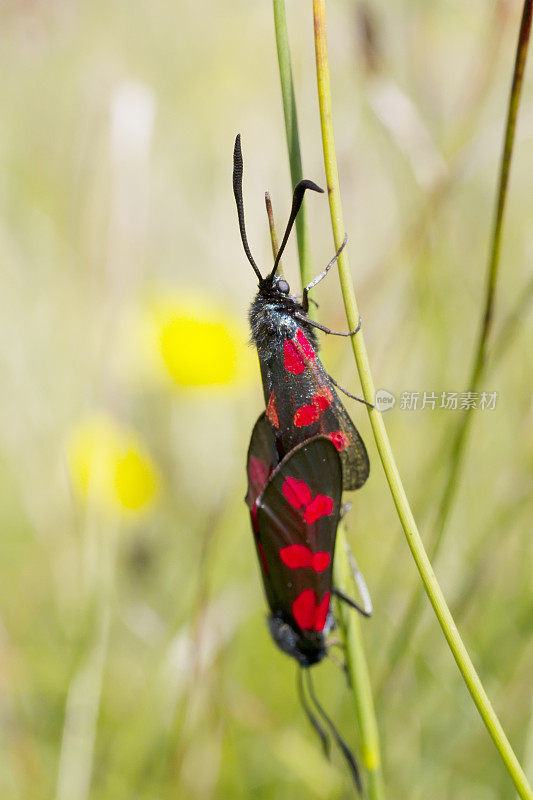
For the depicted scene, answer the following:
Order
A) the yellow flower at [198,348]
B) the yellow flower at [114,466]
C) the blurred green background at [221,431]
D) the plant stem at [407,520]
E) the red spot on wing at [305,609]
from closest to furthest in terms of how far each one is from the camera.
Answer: the plant stem at [407,520]
the red spot on wing at [305,609]
the blurred green background at [221,431]
the yellow flower at [114,466]
the yellow flower at [198,348]

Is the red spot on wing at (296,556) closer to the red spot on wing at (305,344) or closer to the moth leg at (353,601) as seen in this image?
the moth leg at (353,601)

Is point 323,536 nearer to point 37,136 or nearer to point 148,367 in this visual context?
point 148,367

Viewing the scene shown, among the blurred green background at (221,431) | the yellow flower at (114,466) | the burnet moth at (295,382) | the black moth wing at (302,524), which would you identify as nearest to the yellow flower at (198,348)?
A: the blurred green background at (221,431)

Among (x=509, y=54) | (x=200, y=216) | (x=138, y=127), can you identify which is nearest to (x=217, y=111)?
(x=200, y=216)

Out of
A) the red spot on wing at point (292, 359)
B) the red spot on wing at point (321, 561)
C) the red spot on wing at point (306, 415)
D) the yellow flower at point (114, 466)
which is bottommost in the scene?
the yellow flower at point (114, 466)

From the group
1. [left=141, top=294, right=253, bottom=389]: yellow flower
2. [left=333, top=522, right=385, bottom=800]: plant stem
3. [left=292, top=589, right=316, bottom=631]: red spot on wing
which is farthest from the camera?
[left=141, top=294, right=253, bottom=389]: yellow flower

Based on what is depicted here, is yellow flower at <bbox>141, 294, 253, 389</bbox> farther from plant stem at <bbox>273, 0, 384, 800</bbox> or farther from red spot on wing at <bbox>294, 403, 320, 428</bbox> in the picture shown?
plant stem at <bbox>273, 0, 384, 800</bbox>

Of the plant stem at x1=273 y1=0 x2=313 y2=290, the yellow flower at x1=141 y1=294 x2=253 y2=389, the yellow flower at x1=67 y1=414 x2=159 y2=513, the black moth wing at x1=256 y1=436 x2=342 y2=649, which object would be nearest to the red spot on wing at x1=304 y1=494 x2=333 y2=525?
the black moth wing at x1=256 y1=436 x2=342 y2=649
